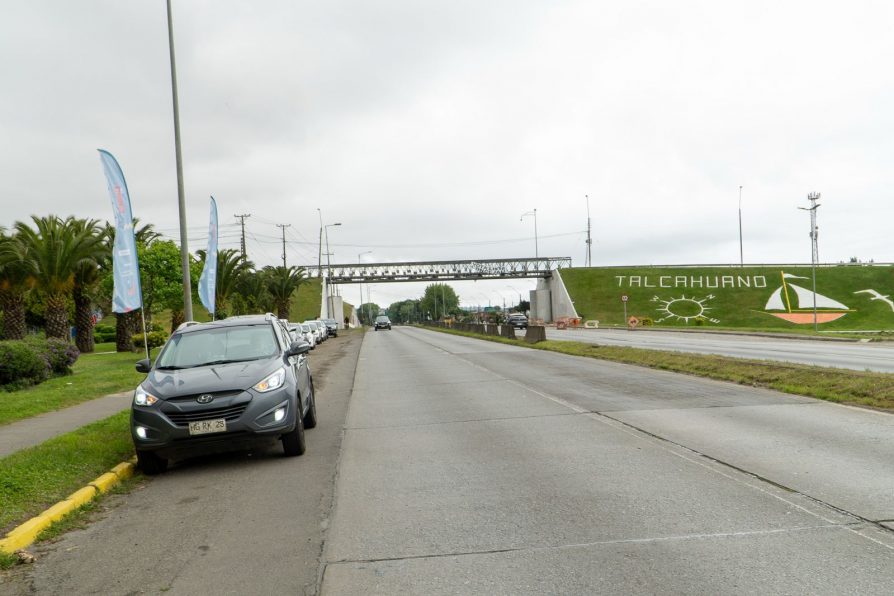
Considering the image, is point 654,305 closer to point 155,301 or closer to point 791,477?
point 155,301

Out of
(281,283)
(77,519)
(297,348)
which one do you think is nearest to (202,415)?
(77,519)

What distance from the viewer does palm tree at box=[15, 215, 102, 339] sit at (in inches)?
1212

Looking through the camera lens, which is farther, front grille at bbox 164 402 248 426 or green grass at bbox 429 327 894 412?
green grass at bbox 429 327 894 412

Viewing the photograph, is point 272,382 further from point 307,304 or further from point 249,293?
point 307,304

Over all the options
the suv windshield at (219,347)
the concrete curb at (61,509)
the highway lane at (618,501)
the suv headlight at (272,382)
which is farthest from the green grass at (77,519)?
the highway lane at (618,501)

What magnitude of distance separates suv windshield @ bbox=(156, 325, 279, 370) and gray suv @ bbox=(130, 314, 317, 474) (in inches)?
0.5

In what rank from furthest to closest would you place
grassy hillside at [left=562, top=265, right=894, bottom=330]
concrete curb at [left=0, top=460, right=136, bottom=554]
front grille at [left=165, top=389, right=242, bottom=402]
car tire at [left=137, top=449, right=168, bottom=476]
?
grassy hillside at [left=562, top=265, right=894, bottom=330] → car tire at [left=137, top=449, right=168, bottom=476] → front grille at [left=165, top=389, right=242, bottom=402] → concrete curb at [left=0, top=460, right=136, bottom=554]

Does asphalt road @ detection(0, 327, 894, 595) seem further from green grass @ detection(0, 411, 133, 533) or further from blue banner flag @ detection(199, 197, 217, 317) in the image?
blue banner flag @ detection(199, 197, 217, 317)

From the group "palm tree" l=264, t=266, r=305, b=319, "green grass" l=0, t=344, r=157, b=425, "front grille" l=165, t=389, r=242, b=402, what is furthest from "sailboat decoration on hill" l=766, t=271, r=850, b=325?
"front grille" l=165, t=389, r=242, b=402

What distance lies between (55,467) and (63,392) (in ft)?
29.5

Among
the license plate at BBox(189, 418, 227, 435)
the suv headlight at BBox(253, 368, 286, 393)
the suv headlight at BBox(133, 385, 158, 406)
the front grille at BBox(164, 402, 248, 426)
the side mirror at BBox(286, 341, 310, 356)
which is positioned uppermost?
the side mirror at BBox(286, 341, 310, 356)

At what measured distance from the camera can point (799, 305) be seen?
78.3 meters

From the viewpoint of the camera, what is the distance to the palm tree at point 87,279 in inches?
1324

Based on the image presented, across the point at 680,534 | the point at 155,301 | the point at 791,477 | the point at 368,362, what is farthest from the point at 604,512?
the point at 155,301
